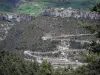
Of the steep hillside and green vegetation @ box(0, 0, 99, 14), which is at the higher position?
green vegetation @ box(0, 0, 99, 14)

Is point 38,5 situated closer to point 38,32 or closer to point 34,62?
point 38,32

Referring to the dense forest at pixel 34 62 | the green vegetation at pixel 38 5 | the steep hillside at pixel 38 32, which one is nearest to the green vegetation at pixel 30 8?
the green vegetation at pixel 38 5

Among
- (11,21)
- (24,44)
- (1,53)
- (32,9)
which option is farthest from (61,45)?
(32,9)

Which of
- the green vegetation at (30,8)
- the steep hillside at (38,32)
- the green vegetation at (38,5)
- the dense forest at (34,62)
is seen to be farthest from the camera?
the green vegetation at (38,5)

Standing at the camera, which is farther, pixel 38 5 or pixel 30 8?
pixel 38 5

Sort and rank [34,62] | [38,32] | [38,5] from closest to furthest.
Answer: [34,62], [38,32], [38,5]

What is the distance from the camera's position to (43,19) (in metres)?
74.5

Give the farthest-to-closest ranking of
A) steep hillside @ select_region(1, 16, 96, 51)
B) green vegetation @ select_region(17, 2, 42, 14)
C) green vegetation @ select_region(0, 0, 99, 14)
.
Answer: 1. green vegetation @ select_region(0, 0, 99, 14)
2. green vegetation @ select_region(17, 2, 42, 14)
3. steep hillside @ select_region(1, 16, 96, 51)

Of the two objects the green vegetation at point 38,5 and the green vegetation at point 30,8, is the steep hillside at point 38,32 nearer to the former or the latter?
the green vegetation at point 30,8

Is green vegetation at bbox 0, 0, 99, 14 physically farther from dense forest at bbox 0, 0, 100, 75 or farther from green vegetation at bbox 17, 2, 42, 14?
dense forest at bbox 0, 0, 100, 75

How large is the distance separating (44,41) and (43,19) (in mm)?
10991

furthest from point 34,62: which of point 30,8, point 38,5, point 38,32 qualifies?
point 38,5

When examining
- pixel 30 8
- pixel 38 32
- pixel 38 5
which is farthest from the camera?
pixel 38 5

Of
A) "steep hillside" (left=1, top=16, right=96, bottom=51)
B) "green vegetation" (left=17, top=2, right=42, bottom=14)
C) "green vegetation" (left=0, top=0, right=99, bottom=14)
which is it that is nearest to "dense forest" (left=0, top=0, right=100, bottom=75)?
"steep hillside" (left=1, top=16, right=96, bottom=51)
